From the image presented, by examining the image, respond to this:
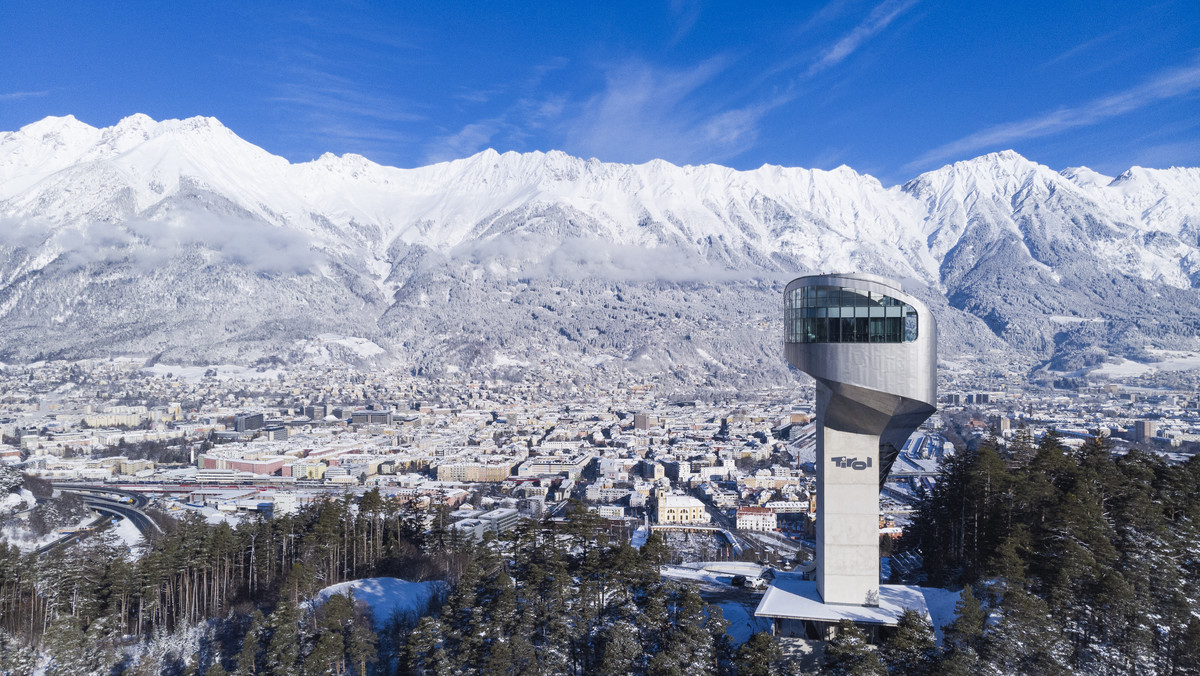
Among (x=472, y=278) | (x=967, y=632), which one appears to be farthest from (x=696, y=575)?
(x=472, y=278)

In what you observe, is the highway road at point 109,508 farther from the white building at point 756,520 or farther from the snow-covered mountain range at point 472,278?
the snow-covered mountain range at point 472,278

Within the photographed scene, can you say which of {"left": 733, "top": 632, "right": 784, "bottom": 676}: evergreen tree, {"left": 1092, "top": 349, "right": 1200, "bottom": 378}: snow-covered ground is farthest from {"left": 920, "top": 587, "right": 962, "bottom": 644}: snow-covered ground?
{"left": 1092, "top": 349, "right": 1200, "bottom": 378}: snow-covered ground

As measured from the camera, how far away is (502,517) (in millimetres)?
38375

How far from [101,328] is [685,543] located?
134m

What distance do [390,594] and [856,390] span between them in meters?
14.3

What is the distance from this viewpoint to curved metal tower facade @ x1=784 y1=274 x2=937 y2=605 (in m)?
15.7

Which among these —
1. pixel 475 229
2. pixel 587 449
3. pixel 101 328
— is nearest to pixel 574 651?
pixel 587 449

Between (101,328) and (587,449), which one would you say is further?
(101,328)

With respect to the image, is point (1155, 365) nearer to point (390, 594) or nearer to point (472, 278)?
point (472, 278)

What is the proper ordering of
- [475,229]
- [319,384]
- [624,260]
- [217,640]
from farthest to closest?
[475,229] → [624,260] → [319,384] → [217,640]

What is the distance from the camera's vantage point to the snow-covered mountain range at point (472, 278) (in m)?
140

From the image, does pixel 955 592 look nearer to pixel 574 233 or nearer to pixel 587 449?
pixel 587 449

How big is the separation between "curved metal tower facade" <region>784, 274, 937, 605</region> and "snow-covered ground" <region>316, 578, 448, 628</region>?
34.9 feet

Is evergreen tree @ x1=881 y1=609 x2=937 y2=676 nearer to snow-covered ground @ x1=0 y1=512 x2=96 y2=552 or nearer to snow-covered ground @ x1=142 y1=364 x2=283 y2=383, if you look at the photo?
snow-covered ground @ x1=0 y1=512 x2=96 y2=552
